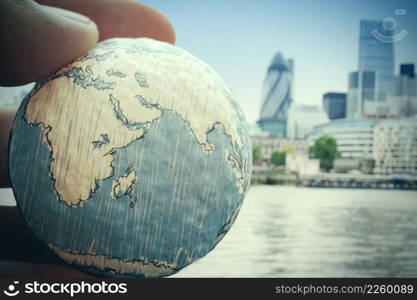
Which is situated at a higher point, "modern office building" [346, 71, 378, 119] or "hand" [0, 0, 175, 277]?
"modern office building" [346, 71, 378, 119]

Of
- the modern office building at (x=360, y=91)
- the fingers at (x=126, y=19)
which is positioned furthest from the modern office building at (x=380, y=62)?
the fingers at (x=126, y=19)

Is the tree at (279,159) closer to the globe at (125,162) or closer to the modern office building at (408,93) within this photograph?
the modern office building at (408,93)

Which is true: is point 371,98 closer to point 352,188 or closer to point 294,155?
point 294,155

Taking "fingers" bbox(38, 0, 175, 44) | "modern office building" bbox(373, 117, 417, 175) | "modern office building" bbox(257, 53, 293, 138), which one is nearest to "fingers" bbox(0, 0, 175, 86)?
"fingers" bbox(38, 0, 175, 44)

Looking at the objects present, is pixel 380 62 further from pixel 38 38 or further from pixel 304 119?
pixel 38 38

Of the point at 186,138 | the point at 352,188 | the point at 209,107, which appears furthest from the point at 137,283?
the point at 352,188

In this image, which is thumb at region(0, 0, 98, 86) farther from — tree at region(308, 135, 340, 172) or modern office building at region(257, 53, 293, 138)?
modern office building at region(257, 53, 293, 138)
